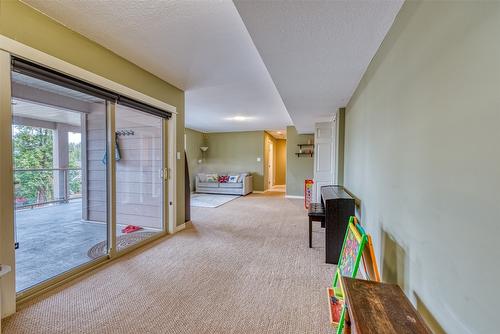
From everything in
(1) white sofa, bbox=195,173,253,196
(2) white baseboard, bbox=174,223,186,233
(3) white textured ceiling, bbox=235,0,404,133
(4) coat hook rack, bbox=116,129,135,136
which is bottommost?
(2) white baseboard, bbox=174,223,186,233

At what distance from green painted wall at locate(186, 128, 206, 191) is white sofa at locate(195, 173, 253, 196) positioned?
39 cm

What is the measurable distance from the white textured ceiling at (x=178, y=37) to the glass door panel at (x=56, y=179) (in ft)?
2.10

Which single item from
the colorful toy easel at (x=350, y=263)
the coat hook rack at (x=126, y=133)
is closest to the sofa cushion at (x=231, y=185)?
the coat hook rack at (x=126, y=133)

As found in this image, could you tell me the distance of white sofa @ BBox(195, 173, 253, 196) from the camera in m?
7.30

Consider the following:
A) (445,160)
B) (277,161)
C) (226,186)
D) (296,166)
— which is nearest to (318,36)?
(445,160)

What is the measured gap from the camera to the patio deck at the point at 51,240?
2.17 m

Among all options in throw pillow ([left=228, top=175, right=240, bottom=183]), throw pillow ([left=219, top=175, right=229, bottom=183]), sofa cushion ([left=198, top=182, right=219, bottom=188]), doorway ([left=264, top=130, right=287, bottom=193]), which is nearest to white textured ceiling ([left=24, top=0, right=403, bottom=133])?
throw pillow ([left=228, top=175, right=240, bottom=183])

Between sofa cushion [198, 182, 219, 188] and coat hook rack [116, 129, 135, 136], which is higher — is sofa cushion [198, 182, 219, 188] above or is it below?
Answer: below

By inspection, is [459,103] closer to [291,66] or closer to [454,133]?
[454,133]

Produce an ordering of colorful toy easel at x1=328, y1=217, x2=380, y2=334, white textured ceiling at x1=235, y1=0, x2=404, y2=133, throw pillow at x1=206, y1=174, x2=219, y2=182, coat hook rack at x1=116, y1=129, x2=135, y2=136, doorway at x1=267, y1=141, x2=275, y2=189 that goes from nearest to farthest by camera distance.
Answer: white textured ceiling at x1=235, y1=0, x2=404, y2=133, colorful toy easel at x1=328, y1=217, x2=380, y2=334, coat hook rack at x1=116, y1=129, x2=135, y2=136, throw pillow at x1=206, y1=174, x2=219, y2=182, doorway at x1=267, y1=141, x2=275, y2=189

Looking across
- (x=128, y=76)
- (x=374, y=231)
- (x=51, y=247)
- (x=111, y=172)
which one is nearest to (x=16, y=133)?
(x=111, y=172)

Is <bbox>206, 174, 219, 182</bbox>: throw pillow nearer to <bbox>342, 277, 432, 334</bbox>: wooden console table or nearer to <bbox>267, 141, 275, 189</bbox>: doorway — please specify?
<bbox>267, 141, 275, 189</bbox>: doorway

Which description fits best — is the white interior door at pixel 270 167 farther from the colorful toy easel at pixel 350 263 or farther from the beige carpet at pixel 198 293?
the colorful toy easel at pixel 350 263

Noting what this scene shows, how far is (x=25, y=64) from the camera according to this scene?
5.60 ft
